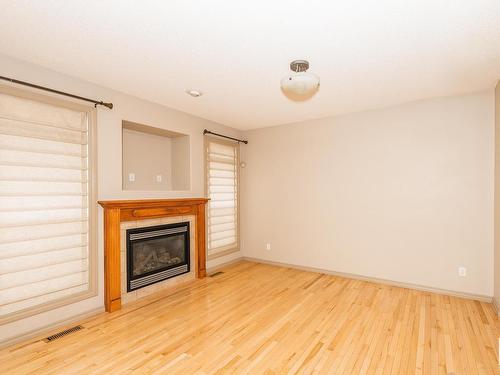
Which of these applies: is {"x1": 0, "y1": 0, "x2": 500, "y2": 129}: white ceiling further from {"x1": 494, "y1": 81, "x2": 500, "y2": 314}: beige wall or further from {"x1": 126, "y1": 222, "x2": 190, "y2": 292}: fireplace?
{"x1": 126, "y1": 222, "x2": 190, "y2": 292}: fireplace

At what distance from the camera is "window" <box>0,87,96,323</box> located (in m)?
2.46

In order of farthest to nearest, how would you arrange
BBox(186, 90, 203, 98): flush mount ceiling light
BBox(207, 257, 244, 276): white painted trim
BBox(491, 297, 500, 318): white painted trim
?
BBox(207, 257, 244, 276): white painted trim → BBox(186, 90, 203, 98): flush mount ceiling light → BBox(491, 297, 500, 318): white painted trim

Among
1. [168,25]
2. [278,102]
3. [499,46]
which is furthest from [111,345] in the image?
[499,46]

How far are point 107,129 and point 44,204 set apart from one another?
3.50 feet

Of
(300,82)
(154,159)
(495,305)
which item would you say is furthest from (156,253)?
(495,305)

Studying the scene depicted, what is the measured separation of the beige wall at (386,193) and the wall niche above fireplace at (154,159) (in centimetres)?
151

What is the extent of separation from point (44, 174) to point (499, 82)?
197 inches

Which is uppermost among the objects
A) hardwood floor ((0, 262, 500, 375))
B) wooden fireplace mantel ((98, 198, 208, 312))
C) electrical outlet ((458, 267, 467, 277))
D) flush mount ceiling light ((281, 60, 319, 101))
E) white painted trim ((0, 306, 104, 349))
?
flush mount ceiling light ((281, 60, 319, 101))

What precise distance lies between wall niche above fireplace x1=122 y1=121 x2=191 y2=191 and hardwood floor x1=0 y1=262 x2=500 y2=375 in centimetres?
168

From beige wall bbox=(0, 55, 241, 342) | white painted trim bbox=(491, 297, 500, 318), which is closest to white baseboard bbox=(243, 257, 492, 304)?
white painted trim bbox=(491, 297, 500, 318)

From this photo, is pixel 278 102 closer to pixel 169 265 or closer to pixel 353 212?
pixel 353 212

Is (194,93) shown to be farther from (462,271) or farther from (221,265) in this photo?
(462,271)

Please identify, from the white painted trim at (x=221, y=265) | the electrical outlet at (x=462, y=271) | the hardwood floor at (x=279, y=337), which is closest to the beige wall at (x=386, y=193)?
the electrical outlet at (x=462, y=271)

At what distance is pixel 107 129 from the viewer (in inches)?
126
